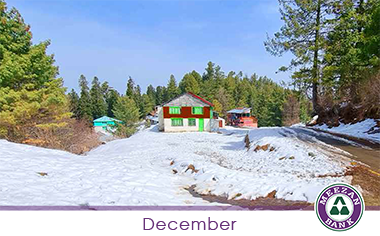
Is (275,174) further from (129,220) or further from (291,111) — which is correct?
(291,111)

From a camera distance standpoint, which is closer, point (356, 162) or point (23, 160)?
point (356, 162)

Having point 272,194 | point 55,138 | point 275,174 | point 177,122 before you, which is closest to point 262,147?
point 275,174

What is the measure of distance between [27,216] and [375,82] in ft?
54.1

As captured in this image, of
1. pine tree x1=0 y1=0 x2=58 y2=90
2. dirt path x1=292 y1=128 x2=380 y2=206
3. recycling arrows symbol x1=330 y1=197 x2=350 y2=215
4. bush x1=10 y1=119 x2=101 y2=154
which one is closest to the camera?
recycling arrows symbol x1=330 y1=197 x2=350 y2=215

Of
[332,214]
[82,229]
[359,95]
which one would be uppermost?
[359,95]

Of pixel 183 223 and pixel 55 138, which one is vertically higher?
pixel 183 223

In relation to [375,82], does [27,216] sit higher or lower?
lower

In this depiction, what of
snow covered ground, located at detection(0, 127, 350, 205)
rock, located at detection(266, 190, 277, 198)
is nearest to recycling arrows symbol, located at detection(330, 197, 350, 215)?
snow covered ground, located at detection(0, 127, 350, 205)

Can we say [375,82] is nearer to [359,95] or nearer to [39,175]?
[359,95]

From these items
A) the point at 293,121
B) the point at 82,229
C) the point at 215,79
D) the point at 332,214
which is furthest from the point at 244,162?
the point at 215,79

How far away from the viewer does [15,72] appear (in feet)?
44.6

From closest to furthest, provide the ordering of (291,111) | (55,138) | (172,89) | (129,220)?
(129,220)
(55,138)
(291,111)
(172,89)

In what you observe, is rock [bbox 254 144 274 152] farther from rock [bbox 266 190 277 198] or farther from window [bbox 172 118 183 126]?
window [bbox 172 118 183 126]

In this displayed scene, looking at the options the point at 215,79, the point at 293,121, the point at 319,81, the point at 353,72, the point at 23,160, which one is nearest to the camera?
the point at 23,160
